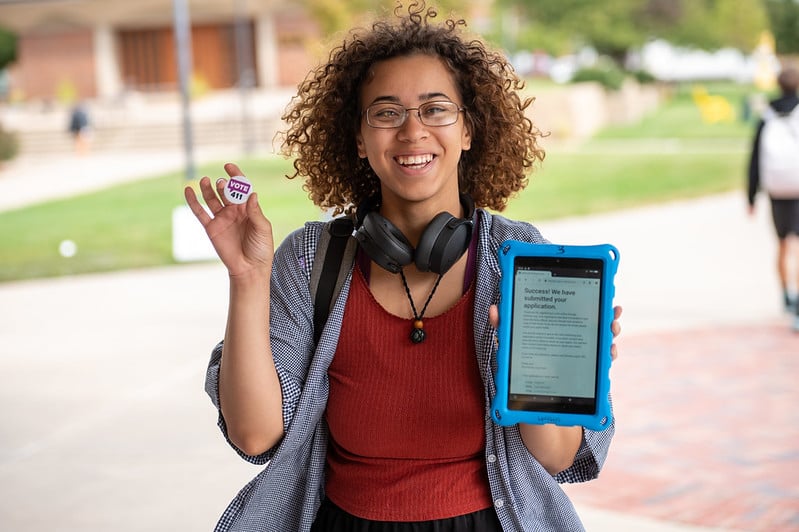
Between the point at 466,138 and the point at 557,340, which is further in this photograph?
the point at 466,138

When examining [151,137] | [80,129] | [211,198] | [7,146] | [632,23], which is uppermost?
[632,23]

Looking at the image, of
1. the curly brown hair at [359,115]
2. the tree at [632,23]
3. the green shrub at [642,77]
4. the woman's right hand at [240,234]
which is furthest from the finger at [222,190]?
the green shrub at [642,77]

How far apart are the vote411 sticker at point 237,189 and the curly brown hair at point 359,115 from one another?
43 centimetres

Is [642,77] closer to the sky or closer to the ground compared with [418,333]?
closer to the sky

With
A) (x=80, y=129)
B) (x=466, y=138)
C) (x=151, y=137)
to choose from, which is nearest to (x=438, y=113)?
(x=466, y=138)

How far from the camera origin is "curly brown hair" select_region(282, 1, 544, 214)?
232 centimetres

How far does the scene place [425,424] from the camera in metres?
2.15

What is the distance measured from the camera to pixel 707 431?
5.75 metres

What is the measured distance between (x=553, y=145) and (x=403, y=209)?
26088mm

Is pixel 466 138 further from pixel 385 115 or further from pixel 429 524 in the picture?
pixel 429 524

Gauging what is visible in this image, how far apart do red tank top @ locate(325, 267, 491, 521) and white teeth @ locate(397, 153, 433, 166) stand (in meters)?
0.29

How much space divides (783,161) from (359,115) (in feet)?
20.7

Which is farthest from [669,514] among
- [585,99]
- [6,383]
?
[585,99]

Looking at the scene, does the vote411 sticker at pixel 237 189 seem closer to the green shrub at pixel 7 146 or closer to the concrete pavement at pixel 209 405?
the concrete pavement at pixel 209 405
